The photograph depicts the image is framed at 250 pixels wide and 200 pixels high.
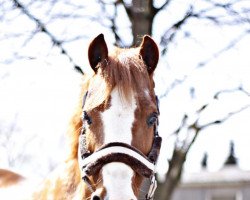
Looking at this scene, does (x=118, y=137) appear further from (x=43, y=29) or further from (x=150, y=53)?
(x=43, y=29)

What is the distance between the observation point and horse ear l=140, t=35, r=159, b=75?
416cm

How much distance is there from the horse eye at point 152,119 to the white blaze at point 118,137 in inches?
5.7

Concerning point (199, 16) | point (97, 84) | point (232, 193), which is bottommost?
point (232, 193)

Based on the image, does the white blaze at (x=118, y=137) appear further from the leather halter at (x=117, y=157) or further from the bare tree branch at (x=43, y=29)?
the bare tree branch at (x=43, y=29)

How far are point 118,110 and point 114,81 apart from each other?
24cm

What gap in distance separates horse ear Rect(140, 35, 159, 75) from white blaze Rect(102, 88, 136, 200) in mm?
480

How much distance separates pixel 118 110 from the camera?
12.0 ft

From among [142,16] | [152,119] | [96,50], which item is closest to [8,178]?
[96,50]

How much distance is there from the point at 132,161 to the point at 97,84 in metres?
0.63

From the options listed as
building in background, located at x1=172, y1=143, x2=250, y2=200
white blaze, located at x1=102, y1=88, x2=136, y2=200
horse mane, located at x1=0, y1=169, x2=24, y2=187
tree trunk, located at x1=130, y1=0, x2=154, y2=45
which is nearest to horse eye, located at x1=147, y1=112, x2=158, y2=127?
white blaze, located at x1=102, y1=88, x2=136, y2=200

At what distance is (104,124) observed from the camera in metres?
3.62

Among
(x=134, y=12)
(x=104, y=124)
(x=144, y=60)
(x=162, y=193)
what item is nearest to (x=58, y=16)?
(x=134, y=12)

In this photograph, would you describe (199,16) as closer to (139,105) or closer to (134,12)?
(134,12)

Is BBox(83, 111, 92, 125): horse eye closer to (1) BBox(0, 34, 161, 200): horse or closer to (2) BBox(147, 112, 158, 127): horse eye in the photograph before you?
(1) BBox(0, 34, 161, 200): horse
